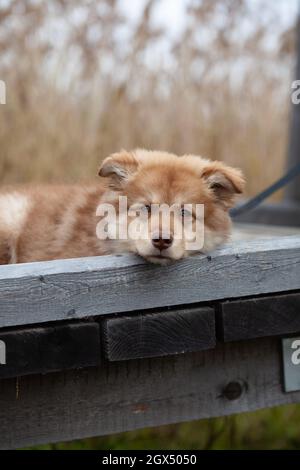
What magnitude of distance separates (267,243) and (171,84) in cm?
478

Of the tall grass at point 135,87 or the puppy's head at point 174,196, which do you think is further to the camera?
the tall grass at point 135,87

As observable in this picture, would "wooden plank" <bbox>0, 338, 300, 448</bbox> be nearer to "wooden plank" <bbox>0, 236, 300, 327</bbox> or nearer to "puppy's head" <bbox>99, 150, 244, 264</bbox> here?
"wooden plank" <bbox>0, 236, 300, 327</bbox>

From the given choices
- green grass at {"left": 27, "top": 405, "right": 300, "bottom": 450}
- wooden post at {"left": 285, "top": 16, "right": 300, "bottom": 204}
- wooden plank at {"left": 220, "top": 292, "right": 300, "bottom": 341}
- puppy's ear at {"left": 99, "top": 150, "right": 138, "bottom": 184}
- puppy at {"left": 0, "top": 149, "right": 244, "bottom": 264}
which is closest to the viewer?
wooden plank at {"left": 220, "top": 292, "right": 300, "bottom": 341}

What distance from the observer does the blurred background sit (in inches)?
273

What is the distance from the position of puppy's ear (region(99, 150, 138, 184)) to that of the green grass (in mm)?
1947

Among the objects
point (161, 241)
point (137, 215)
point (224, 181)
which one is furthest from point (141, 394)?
point (224, 181)

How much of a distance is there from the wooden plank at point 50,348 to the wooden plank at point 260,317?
0.56 meters

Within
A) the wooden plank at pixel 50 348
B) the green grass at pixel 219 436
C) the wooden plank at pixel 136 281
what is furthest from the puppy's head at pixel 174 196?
the green grass at pixel 219 436

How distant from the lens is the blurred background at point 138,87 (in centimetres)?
694

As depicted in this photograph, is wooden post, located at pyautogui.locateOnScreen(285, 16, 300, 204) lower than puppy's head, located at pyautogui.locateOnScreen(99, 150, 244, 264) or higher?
higher

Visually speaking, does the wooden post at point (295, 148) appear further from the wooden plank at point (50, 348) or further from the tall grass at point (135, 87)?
the wooden plank at point (50, 348)

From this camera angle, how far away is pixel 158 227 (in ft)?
9.87

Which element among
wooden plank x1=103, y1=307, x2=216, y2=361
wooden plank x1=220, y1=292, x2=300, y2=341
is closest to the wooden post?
wooden plank x1=220, y1=292, x2=300, y2=341

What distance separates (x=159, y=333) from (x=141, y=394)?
0.98 ft
